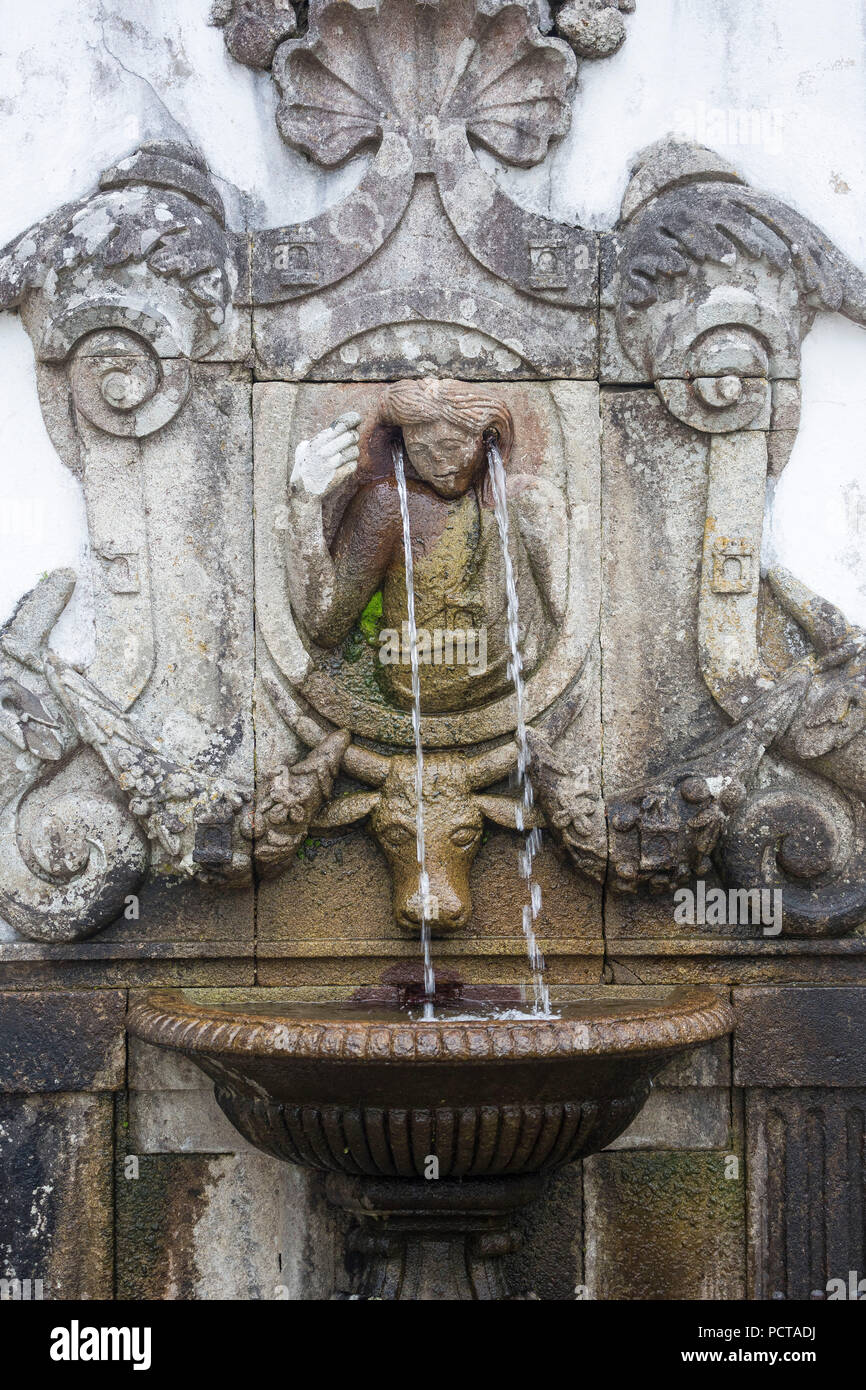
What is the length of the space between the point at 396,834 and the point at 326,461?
3.74 ft

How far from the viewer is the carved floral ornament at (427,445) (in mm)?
4668

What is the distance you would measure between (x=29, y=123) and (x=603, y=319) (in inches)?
74.8

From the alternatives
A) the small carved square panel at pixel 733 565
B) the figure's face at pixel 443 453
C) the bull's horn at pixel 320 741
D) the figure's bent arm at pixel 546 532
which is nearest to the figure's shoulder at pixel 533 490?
the figure's bent arm at pixel 546 532

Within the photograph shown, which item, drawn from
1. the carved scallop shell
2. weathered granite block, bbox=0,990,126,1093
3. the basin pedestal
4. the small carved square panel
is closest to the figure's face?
the small carved square panel

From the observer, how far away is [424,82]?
15.8 ft

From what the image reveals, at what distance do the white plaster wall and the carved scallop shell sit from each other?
0.10 m

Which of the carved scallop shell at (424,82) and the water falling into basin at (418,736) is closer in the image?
the water falling into basin at (418,736)

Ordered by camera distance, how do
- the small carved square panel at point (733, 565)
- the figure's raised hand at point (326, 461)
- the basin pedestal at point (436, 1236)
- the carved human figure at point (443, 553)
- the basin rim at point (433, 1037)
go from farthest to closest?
the small carved square panel at point (733, 565) → the carved human figure at point (443, 553) → the figure's raised hand at point (326, 461) → the basin pedestal at point (436, 1236) → the basin rim at point (433, 1037)

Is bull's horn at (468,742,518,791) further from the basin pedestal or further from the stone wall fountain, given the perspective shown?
the basin pedestal

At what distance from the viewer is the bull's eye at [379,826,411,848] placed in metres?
4.67

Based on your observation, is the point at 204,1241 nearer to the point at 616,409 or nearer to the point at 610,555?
the point at 610,555

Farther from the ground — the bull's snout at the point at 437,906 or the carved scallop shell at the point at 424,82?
the carved scallop shell at the point at 424,82

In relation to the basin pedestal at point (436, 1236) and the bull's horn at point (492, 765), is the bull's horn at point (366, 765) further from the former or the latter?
the basin pedestal at point (436, 1236)

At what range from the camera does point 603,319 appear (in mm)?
4797
